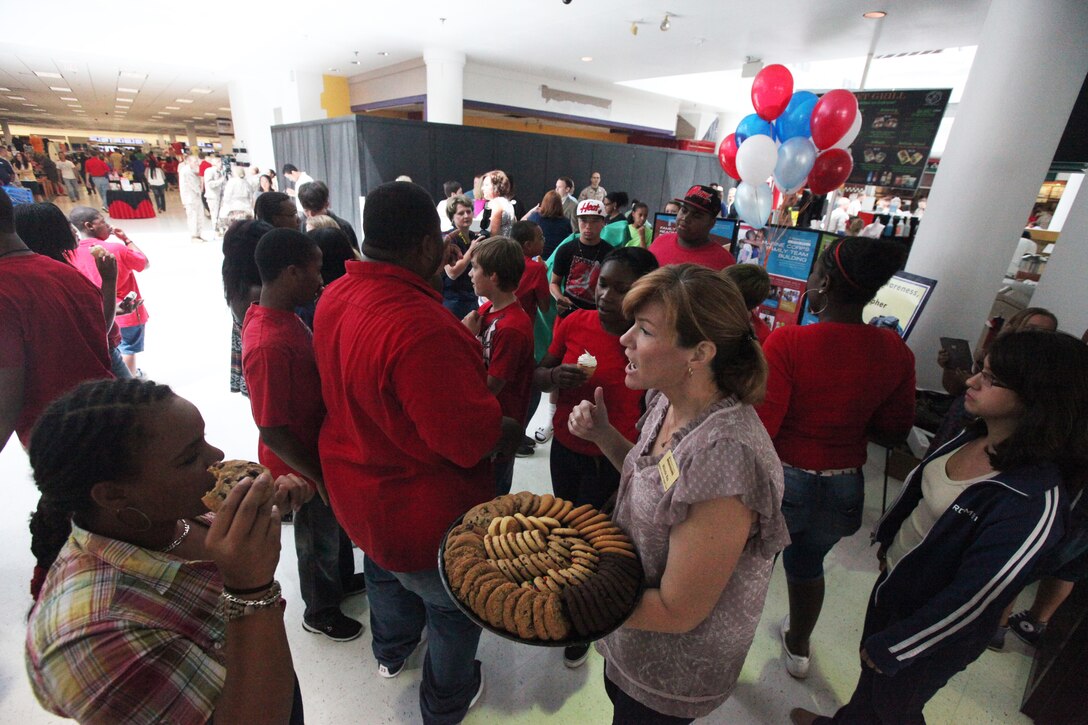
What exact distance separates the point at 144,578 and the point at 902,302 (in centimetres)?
398

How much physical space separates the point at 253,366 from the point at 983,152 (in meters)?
4.36

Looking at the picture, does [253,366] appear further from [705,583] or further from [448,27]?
[448,27]

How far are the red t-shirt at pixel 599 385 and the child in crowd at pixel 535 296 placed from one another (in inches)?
29.8

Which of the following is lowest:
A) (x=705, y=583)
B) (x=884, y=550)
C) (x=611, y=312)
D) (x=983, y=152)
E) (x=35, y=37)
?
(x=884, y=550)

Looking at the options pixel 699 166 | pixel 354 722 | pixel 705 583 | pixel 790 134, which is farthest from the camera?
pixel 699 166

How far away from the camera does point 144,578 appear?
2.48ft

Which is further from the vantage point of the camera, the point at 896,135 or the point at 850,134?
the point at 896,135

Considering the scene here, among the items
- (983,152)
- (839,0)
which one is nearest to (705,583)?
(983,152)

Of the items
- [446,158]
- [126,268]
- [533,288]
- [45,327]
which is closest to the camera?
[45,327]

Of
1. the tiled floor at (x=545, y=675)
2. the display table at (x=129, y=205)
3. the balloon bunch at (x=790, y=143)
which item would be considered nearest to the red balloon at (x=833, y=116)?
the balloon bunch at (x=790, y=143)

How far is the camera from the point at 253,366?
4.95ft

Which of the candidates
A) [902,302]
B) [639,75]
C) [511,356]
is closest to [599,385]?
[511,356]

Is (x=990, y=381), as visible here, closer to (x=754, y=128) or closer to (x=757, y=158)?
(x=757, y=158)

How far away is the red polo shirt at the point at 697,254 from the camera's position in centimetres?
279
